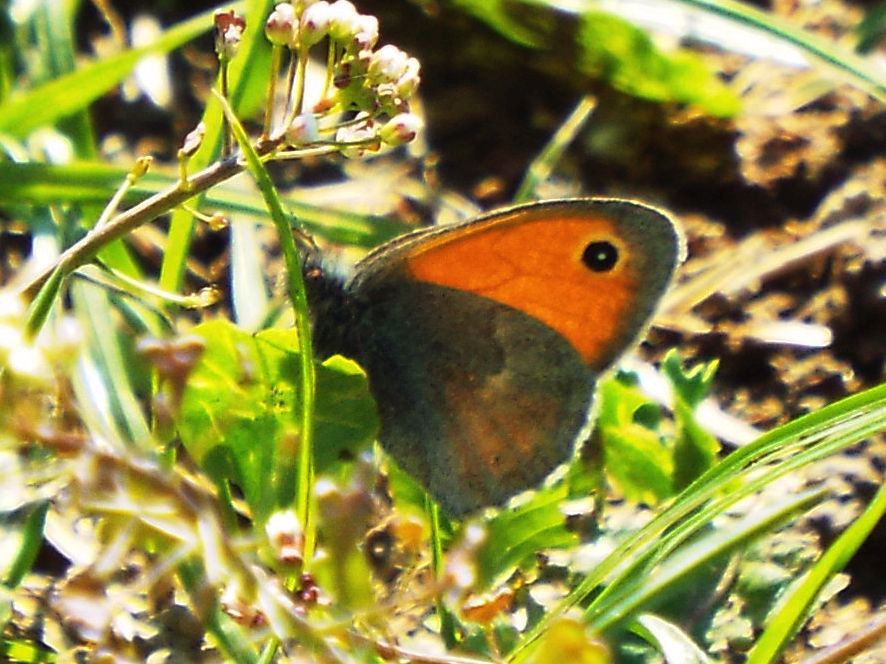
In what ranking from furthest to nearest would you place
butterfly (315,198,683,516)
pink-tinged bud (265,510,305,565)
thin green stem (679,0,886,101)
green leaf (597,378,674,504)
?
thin green stem (679,0,886,101)
butterfly (315,198,683,516)
green leaf (597,378,674,504)
pink-tinged bud (265,510,305,565)

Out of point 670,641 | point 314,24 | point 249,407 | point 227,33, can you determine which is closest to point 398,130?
point 314,24

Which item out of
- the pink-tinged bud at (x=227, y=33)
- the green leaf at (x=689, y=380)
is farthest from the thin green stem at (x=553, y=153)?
the pink-tinged bud at (x=227, y=33)

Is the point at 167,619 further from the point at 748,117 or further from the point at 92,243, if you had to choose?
the point at 748,117

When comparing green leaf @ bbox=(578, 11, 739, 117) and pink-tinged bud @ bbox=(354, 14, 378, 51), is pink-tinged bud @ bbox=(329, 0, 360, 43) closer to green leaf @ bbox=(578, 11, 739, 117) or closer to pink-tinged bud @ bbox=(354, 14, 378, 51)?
pink-tinged bud @ bbox=(354, 14, 378, 51)

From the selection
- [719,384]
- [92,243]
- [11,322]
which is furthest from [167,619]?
[719,384]

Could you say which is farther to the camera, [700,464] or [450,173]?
[450,173]

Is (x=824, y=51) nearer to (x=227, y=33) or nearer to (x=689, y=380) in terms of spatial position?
(x=689, y=380)

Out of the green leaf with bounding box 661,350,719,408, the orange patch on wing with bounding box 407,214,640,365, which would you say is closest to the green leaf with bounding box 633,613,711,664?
the green leaf with bounding box 661,350,719,408
